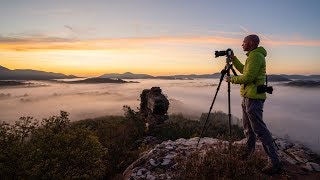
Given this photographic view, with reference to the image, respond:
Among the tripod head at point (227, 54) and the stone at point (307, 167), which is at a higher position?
the tripod head at point (227, 54)

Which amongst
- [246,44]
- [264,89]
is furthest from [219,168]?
[246,44]

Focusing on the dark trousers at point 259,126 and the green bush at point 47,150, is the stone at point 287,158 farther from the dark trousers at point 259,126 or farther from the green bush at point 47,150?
the green bush at point 47,150

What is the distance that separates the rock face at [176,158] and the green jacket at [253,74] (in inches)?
73.2

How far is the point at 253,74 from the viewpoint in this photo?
7.94 metres

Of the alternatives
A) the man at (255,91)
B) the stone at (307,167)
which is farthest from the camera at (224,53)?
the stone at (307,167)

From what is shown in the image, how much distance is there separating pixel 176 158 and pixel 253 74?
329 centimetres

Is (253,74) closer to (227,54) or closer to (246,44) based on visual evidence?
(246,44)

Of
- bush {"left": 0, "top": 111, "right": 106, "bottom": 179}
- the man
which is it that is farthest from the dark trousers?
bush {"left": 0, "top": 111, "right": 106, "bottom": 179}

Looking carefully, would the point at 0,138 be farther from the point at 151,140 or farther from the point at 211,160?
the point at 151,140

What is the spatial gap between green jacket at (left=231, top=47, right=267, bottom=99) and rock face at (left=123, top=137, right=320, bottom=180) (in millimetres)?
1859

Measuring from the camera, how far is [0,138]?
8.59m

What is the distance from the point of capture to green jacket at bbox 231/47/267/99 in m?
7.95

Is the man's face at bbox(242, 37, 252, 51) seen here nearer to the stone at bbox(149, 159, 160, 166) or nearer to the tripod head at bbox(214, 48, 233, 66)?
the tripod head at bbox(214, 48, 233, 66)

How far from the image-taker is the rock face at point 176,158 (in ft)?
31.4
